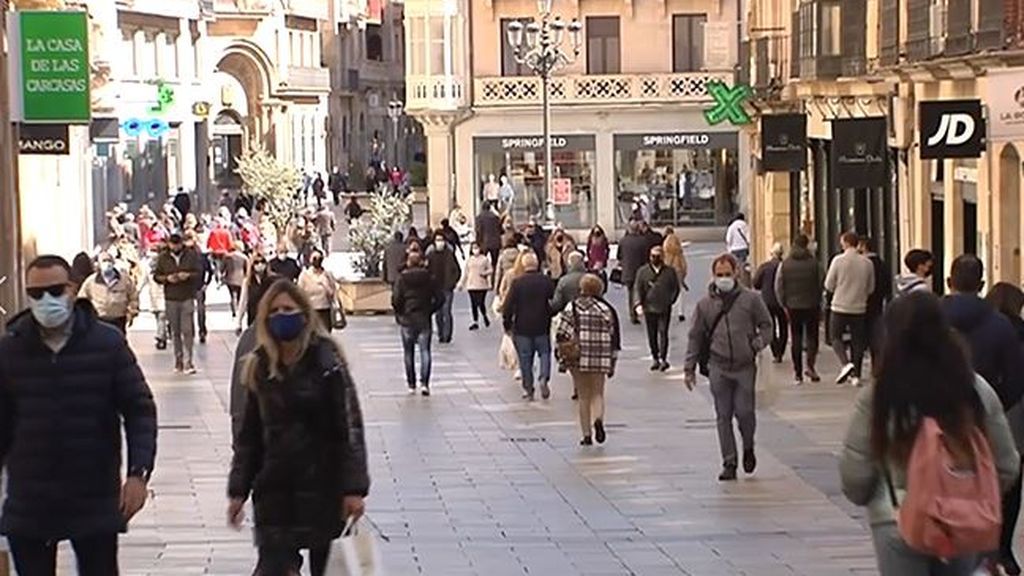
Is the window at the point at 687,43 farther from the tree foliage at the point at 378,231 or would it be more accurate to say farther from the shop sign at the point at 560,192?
the tree foliage at the point at 378,231

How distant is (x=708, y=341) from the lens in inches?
648

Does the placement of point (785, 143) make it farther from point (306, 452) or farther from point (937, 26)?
point (306, 452)

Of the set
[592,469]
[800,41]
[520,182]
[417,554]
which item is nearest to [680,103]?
[520,182]

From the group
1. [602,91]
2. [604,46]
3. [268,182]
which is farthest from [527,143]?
[268,182]

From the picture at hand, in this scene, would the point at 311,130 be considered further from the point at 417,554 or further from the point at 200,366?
the point at 417,554

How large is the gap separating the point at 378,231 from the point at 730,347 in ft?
66.3

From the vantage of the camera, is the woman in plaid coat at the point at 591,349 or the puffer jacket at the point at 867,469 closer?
the puffer jacket at the point at 867,469

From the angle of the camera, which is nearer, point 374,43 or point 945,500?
point 945,500

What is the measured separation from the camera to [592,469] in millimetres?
17406

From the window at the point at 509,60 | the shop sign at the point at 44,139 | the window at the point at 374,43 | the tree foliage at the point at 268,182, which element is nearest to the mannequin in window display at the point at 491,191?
the window at the point at 509,60

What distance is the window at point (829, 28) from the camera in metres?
30.6

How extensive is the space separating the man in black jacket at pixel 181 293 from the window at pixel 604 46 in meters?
27.6

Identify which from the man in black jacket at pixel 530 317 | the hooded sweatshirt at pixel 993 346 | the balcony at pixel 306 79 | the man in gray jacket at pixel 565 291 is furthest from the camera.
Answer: the balcony at pixel 306 79

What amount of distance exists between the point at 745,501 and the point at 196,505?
366 cm
